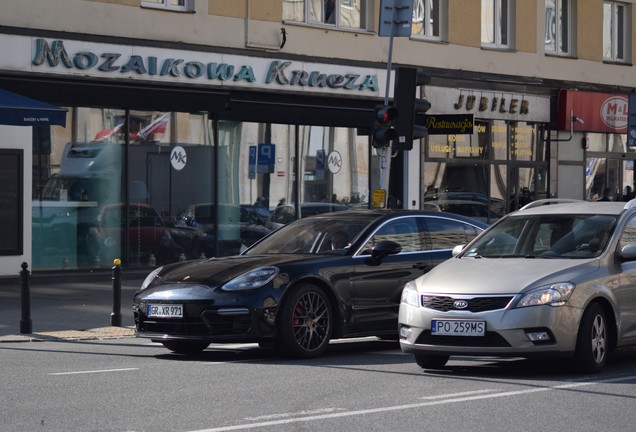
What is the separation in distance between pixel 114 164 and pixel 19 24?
3.30m

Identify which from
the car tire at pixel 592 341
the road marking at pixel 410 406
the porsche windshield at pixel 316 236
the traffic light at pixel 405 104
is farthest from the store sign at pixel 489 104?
the road marking at pixel 410 406

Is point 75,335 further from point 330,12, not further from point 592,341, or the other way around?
point 330,12

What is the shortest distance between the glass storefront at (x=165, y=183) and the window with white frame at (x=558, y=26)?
7.85 metres

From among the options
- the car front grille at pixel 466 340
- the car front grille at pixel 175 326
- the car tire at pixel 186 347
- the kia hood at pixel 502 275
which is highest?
the kia hood at pixel 502 275

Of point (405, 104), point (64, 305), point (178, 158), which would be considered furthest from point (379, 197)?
point (178, 158)

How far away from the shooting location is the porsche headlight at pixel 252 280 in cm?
1228

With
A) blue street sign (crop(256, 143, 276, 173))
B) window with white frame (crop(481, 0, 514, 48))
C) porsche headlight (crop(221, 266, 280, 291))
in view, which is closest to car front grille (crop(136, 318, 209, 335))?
porsche headlight (crop(221, 266, 280, 291))

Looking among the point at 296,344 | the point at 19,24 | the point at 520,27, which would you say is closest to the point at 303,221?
the point at 296,344

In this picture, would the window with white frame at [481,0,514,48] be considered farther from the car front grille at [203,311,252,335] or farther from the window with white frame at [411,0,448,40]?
the car front grille at [203,311,252,335]

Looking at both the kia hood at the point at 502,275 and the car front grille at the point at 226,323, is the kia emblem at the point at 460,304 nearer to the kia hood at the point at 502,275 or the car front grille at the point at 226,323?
the kia hood at the point at 502,275

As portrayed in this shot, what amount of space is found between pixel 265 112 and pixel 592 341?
1569 cm

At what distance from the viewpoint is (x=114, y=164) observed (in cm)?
2388

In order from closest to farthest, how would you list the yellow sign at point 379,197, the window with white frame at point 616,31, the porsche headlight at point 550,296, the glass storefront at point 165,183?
the porsche headlight at point 550,296 → the yellow sign at point 379,197 → the glass storefront at point 165,183 → the window with white frame at point 616,31

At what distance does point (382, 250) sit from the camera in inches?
516
